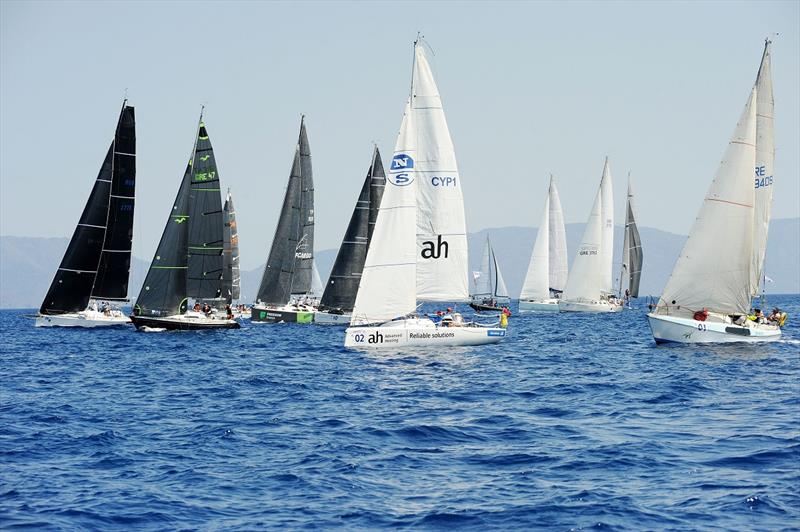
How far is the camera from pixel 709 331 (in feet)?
126

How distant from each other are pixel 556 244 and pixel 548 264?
2.33 meters

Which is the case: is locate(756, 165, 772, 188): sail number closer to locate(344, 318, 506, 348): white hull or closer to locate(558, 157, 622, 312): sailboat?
locate(344, 318, 506, 348): white hull

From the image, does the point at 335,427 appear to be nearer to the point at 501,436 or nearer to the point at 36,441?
the point at 501,436

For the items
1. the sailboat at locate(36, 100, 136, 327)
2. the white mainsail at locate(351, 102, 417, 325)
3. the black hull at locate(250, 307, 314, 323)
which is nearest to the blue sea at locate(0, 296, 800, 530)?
the white mainsail at locate(351, 102, 417, 325)

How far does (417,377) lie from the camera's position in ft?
96.4

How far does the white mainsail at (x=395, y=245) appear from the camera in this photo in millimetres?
36750

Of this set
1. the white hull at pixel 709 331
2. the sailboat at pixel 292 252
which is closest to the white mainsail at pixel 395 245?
the white hull at pixel 709 331

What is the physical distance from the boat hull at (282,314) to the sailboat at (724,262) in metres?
31.7

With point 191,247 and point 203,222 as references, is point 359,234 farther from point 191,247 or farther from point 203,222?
A: point 191,247

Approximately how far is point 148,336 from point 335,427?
33.4 metres

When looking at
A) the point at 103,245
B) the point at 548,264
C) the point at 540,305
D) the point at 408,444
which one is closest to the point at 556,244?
the point at 548,264

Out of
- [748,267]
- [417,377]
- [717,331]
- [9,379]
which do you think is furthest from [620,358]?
[9,379]

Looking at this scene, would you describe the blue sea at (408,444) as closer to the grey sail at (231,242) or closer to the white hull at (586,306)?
the grey sail at (231,242)

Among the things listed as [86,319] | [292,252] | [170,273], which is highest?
[292,252]
